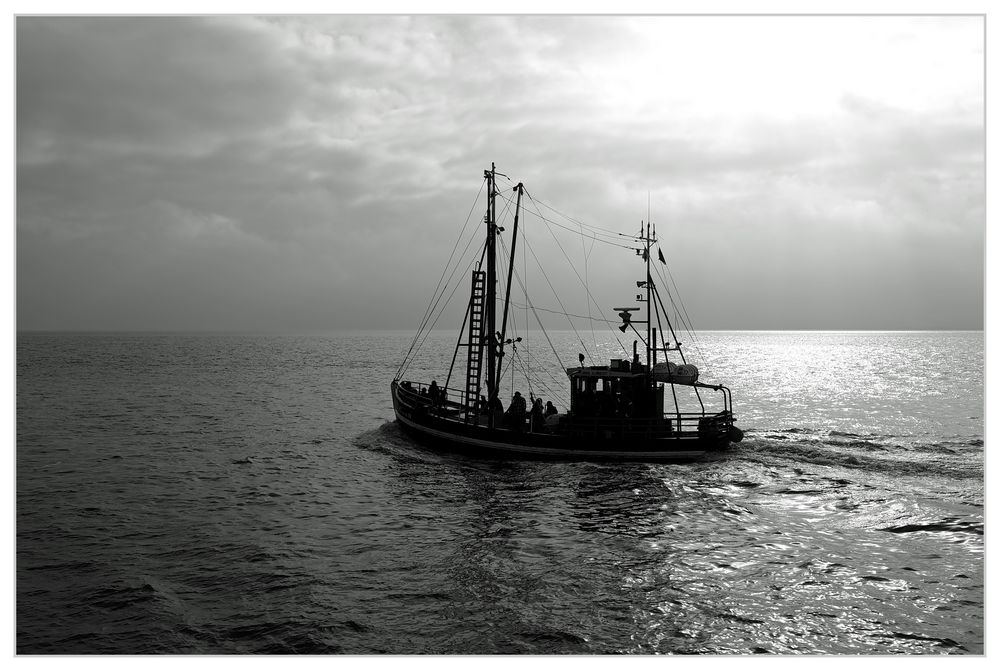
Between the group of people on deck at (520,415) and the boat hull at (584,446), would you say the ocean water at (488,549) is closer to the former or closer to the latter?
the boat hull at (584,446)

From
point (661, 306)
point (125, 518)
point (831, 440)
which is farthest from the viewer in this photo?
point (831, 440)

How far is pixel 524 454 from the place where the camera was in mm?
29156

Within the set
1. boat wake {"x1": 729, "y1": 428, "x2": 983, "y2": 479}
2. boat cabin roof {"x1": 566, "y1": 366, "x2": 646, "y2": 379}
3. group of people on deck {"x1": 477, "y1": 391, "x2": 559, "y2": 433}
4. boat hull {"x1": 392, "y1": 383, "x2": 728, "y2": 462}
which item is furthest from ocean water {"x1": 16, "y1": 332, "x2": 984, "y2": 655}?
boat cabin roof {"x1": 566, "y1": 366, "x2": 646, "y2": 379}

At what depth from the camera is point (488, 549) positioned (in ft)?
55.6

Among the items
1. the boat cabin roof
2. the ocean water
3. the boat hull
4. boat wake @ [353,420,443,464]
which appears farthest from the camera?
boat wake @ [353,420,443,464]

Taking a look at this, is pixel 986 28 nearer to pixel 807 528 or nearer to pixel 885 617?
pixel 885 617

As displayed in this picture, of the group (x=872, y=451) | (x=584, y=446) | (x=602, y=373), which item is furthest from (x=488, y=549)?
(x=872, y=451)

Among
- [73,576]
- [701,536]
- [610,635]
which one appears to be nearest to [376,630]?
[610,635]

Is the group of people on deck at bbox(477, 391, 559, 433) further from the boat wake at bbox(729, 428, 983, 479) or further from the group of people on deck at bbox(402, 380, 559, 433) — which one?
the boat wake at bbox(729, 428, 983, 479)

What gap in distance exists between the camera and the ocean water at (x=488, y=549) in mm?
12250

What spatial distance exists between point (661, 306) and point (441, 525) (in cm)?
1712

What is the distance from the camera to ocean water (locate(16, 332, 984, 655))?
40.2 ft

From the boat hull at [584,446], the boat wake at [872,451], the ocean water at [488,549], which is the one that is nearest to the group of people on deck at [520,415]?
the boat hull at [584,446]

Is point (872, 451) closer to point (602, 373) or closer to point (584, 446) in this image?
point (602, 373)
